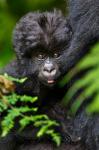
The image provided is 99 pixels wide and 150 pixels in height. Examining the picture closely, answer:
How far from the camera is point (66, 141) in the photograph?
4.80m

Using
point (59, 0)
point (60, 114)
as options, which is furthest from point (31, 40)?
point (59, 0)

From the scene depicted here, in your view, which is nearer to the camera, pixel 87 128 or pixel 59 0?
pixel 87 128

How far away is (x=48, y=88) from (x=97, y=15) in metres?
0.60

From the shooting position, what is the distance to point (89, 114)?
15.2 ft

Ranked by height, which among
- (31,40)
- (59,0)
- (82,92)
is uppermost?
(31,40)

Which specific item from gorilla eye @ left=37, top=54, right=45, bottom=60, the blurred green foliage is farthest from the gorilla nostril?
the blurred green foliage

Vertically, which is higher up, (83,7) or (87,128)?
(83,7)

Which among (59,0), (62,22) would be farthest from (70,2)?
(59,0)

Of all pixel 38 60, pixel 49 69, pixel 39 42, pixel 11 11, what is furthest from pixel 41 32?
pixel 11 11

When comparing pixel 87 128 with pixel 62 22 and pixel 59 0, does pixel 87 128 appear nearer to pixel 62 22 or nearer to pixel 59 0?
pixel 62 22

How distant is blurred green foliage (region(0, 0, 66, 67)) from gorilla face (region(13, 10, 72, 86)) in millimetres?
2739

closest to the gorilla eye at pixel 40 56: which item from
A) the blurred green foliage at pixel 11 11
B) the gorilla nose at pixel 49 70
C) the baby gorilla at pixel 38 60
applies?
the baby gorilla at pixel 38 60

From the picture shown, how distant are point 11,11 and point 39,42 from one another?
348 centimetres

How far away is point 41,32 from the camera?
4.80m
